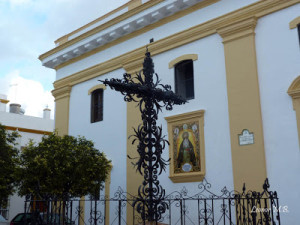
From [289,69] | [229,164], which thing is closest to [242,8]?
[289,69]

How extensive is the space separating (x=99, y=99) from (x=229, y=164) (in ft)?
20.7

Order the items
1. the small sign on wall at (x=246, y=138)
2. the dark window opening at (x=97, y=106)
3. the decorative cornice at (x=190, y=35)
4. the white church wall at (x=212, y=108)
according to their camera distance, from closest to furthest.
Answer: the small sign on wall at (x=246, y=138) → the decorative cornice at (x=190, y=35) → the white church wall at (x=212, y=108) → the dark window opening at (x=97, y=106)

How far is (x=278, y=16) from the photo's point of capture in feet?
33.0

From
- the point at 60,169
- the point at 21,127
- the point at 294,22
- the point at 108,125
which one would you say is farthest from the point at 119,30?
the point at 21,127

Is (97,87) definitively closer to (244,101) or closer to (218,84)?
(218,84)

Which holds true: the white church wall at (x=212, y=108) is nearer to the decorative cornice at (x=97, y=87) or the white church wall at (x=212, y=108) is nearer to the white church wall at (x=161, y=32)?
the white church wall at (x=161, y=32)

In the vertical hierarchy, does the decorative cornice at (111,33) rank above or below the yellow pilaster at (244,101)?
above

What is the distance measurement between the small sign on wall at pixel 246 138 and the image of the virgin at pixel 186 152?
153cm

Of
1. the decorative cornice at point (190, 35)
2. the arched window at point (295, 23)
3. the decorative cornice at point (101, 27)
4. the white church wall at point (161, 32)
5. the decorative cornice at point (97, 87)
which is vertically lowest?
the decorative cornice at point (97, 87)

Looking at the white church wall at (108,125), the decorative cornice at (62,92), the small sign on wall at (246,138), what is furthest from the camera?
the decorative cornice at (62,92)

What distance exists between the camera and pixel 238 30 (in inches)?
421

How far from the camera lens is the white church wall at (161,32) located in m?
11.2

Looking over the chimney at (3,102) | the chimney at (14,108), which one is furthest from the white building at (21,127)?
the chimney at (3,102)

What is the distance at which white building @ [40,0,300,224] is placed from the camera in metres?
9.53
